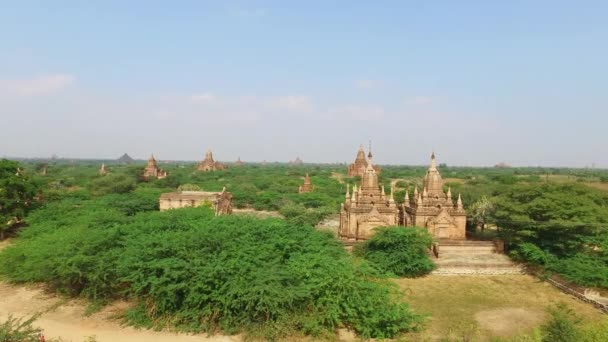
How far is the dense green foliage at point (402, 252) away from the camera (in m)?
22.2

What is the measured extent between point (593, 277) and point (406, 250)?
9.33 meters

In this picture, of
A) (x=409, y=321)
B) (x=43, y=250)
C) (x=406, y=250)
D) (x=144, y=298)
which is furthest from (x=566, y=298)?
(x=43, y=250)

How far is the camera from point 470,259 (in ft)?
79.2

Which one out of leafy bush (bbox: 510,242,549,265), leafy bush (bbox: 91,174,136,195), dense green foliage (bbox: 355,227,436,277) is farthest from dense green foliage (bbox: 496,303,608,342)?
leafy bush (bbox: 91,174,136,195)

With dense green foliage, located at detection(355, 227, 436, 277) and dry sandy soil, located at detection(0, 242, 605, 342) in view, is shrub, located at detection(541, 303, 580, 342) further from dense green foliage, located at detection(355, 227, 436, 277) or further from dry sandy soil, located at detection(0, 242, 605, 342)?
dense green foliage, located at detection(355, 227, 436, 277)

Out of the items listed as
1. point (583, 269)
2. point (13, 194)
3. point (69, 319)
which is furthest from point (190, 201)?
point (583, 269)

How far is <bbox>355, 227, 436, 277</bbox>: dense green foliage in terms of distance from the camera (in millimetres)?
22250

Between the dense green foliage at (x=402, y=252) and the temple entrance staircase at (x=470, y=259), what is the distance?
1.34 meters

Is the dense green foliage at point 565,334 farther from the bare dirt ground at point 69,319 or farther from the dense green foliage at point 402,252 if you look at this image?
the bare dirt ground at point 69,319

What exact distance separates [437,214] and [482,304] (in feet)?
29.0

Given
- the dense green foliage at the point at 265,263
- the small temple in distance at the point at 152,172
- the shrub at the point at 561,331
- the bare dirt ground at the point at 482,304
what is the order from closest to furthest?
the shrub at the point at 561,331, the dense green foliage at the point at 265,263, the bare dirt ground at the point at 482,304, the small temple in distance at the point at 152,172

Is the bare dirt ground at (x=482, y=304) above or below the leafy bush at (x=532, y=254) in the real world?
below

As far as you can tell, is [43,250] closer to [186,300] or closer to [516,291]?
[186,300]

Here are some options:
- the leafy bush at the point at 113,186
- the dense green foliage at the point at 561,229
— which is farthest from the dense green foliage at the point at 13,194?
the dense green foliage at the point at 561,229
